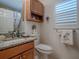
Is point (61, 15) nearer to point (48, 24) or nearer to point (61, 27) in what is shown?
point (61, 27)

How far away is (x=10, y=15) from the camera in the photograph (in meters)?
1.95

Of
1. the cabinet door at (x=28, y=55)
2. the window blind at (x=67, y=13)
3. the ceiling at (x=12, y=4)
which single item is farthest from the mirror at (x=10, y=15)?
the window blind at (x=67, y=13)

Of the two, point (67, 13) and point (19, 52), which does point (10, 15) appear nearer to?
point (19, 52)

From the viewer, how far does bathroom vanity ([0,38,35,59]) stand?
113cm

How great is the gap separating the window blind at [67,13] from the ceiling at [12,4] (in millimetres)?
1006

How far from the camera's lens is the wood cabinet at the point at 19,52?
114 centimetres

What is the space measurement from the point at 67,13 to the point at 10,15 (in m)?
1.34

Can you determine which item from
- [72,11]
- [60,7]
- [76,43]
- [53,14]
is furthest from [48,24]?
[76,43]

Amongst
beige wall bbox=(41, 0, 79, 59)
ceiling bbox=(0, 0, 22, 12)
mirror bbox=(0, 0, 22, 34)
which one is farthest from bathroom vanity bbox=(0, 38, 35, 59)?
beige wall bbox=(41, 0, 79, 59)

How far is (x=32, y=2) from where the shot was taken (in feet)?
7.64

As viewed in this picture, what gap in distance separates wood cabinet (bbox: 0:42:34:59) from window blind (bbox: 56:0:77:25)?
1083 mm

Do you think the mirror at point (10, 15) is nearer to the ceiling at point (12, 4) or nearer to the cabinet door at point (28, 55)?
the ceiling at point (12, 4)

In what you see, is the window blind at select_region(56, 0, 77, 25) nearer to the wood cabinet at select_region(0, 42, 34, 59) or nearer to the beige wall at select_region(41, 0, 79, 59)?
the beige wall at select_region(41, 0, 79, 59)

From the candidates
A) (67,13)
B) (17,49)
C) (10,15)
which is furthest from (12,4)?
(67,13)
